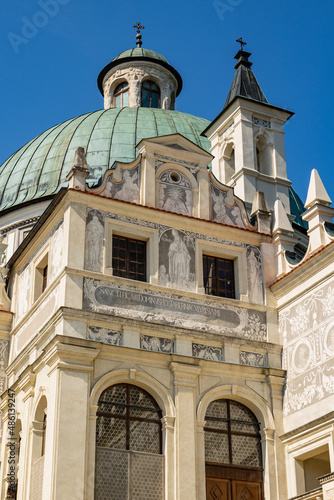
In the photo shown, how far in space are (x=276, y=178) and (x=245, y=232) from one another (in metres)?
4.64

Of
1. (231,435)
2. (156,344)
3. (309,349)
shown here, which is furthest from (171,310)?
(309,349)

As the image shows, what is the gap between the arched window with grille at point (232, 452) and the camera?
21531 mm

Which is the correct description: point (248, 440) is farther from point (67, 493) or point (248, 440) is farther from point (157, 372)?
point (67, 493)

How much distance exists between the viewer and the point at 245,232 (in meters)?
24.9

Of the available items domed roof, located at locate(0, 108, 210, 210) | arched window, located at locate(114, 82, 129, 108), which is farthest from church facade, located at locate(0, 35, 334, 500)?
arched window, located at locate(114, 82, 129, 108)

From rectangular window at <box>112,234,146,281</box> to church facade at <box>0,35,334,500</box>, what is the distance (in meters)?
0.04

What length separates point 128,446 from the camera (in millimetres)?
20938

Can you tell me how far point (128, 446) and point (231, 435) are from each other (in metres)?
3.08

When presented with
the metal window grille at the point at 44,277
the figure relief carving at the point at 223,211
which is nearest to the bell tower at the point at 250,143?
the figure relief carving at the point at 223,211

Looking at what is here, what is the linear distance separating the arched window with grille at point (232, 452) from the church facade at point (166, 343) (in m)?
0.04

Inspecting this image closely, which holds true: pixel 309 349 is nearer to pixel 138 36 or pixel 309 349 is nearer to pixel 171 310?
pixel 171 310

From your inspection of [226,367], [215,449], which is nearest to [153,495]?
[215,449]

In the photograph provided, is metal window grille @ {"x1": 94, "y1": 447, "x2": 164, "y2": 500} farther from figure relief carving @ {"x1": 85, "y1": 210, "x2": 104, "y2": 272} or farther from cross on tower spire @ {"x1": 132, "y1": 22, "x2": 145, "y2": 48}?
cross on tower spire @ {"x1": 132, "y1": 22, "x2": 145, "y2": 48}

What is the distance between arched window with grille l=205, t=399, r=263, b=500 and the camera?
21531 mm
